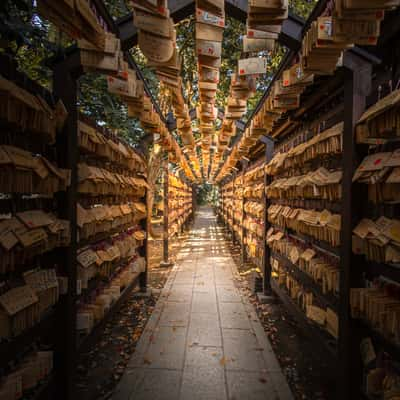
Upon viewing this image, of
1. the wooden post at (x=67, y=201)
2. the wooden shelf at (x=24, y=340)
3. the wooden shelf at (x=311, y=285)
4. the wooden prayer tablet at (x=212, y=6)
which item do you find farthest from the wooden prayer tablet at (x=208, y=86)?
the wooden shelf at (x=24, y=340)

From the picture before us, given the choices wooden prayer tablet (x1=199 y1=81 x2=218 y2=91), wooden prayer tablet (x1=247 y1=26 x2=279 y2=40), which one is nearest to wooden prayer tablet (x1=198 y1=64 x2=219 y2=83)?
wooden prayer tablet (x1=199 y1=81 x2=218 y2=91)

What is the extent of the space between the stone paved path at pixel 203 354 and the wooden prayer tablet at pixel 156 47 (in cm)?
272

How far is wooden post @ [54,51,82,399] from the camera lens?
209 cm

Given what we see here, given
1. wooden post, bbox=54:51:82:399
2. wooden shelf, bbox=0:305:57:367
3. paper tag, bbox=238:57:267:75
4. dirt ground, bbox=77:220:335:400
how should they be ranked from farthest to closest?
→ dirt ground, bbox=77:220:335:400 → paper tag, bbox=238:57:267:75 → wooden post, bbox=54:51:82:399 → wooden shelf, bbox=0:305:57:367

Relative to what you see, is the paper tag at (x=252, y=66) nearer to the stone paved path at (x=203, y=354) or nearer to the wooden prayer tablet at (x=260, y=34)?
the wooden prayer tablet at (x=260, y=34)

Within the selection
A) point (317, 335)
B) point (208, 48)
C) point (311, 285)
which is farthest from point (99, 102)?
point (317, 335)

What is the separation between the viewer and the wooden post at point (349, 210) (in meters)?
2.04

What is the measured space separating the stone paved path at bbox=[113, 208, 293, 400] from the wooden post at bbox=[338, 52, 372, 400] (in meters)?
0.64

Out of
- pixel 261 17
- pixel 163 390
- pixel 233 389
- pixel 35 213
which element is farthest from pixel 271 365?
pixel 261 17

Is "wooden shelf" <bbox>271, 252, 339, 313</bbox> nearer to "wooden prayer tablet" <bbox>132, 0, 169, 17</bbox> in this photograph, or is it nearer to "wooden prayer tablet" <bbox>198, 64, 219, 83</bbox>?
"wooden prayer tablet" <bbox>198, 64, 219, 83</bbox>

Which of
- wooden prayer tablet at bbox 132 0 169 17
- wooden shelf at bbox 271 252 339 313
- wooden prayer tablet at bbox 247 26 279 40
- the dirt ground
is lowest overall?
the dirt ground

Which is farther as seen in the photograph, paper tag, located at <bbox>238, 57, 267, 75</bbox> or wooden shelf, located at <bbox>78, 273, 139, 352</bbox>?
wooden shelf, located at <bbox>78, 273, 139, 352</bbox>

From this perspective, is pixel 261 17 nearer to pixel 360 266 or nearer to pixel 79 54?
Result: pixel 79 54

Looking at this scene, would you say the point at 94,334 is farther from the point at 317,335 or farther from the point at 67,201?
the point at 317,335
